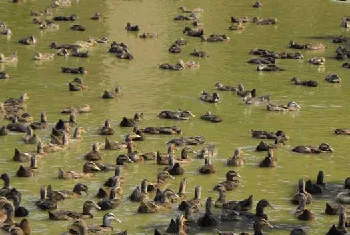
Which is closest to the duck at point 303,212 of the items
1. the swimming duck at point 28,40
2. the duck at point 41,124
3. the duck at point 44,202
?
the duck at point 44,202

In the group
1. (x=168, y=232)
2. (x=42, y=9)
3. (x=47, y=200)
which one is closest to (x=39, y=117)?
(x=47, y=200)

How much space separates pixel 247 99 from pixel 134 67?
26.9 ft

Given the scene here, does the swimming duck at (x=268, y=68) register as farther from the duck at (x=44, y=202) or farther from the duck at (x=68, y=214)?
the duck at (x=68, y=214)

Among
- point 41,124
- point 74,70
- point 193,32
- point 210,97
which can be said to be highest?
point 193,32

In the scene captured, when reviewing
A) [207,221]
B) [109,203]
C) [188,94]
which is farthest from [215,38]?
[207,221]

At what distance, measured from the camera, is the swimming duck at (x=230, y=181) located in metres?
A: 30.6

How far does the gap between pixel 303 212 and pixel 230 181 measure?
3486mm

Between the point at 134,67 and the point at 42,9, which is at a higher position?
the point at 42,9

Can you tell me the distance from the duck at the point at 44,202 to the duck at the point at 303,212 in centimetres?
619

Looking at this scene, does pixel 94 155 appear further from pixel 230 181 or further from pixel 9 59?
pixel 9 59

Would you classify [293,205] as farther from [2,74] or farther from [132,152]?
[2,74]

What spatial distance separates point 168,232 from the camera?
26531 mm

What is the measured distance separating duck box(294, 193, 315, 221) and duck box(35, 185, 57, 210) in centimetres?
619

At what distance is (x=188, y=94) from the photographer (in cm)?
4366
